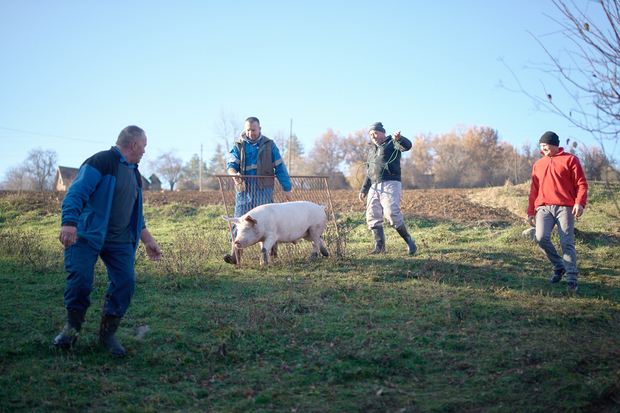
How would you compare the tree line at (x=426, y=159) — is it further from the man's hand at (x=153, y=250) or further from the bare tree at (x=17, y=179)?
the man's hand at (x=153, y=250)

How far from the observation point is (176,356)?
3.83 m

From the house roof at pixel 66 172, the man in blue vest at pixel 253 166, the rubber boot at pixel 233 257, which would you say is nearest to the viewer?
the rubber boot at pixel 233 257

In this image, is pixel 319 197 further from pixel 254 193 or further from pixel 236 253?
pixel 236 253

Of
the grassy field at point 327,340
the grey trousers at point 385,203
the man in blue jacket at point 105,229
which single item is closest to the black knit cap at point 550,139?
the grassy field at point 327,340

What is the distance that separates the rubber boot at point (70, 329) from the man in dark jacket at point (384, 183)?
536 centimetres

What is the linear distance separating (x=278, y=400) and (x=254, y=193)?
497 centimetres

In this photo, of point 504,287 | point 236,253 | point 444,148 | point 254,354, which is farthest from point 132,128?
point 444,148

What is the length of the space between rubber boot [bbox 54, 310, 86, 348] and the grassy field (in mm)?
99

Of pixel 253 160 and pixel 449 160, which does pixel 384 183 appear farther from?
pixel 449 160

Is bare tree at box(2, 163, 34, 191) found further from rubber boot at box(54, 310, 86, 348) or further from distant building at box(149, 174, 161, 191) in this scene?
rubber boot at box(54, 310, 86, 348)

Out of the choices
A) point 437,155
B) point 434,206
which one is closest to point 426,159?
point 437,155

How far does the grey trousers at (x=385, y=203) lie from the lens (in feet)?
25.5

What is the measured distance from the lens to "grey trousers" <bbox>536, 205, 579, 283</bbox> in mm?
5793

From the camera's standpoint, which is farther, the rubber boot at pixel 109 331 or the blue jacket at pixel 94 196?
the rubber boot at pixel 109 331
